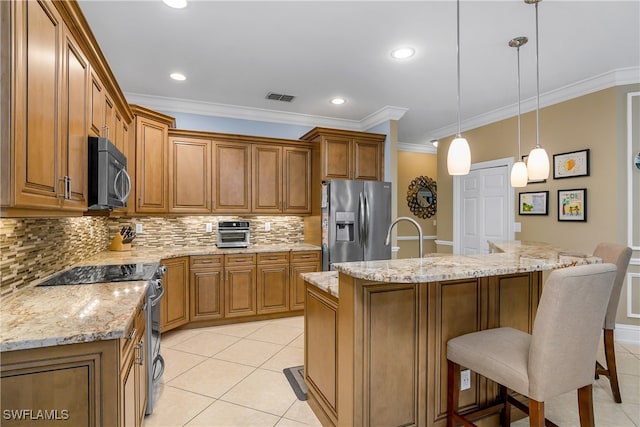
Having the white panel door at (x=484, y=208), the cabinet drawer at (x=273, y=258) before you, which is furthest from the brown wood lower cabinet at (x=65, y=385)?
the white panel door at (x=484, y=208)

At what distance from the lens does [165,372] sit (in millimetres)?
2746

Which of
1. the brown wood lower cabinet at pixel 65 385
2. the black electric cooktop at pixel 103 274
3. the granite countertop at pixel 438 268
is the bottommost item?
the brown wood lower cabinet at pixel 65 385

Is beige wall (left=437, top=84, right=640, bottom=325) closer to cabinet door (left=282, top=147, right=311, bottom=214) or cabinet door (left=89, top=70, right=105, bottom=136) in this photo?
cabinet door (left=282, top=147, right=311, bottom=214)

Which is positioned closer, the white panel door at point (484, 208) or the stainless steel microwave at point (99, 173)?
the stainless steel microwave at point (99, 173)

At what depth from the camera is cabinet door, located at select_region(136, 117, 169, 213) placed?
343 cm

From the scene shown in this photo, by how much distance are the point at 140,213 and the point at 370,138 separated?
294 cm

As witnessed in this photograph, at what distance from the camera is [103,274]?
7.31ft

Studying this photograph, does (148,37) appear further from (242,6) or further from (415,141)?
(415,141)

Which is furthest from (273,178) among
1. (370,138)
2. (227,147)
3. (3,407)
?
(3,407)

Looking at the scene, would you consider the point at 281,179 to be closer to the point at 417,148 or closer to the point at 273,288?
the point at 273,288

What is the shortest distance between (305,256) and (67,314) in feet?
9.69

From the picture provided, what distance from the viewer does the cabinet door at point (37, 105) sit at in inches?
46.5

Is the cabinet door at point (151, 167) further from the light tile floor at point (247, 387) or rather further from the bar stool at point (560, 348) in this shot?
the bar stool at point (560, 348)

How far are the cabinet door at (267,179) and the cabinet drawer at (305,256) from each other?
638mm
